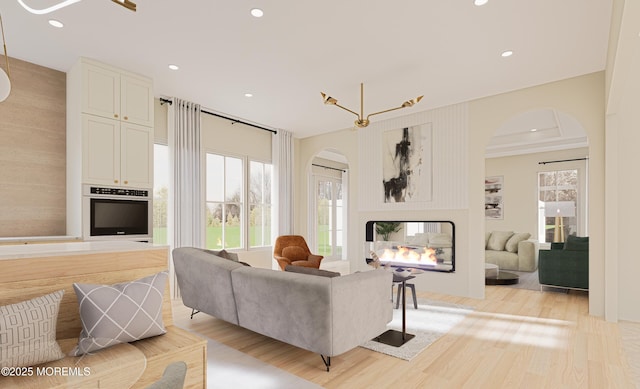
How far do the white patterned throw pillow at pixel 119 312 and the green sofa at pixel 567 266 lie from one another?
529 cm

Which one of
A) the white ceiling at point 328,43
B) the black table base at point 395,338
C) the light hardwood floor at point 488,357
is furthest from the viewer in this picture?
the black table base at point 395,338

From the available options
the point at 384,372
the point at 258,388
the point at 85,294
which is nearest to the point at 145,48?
the point at 85,294

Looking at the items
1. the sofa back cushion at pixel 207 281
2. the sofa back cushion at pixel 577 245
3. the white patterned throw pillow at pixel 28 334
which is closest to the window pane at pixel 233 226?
the sofa back cushion at pixel 207 281

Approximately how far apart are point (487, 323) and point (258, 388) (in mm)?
2624

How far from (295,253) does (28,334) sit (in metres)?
4.25

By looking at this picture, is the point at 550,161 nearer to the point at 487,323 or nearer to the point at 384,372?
the point at 487,323

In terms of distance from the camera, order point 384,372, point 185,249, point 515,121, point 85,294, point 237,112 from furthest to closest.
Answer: point 515,121 → point 237,112 → point 185,249 → point 384,372 → point 85,294

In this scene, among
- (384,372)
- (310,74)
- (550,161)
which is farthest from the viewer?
(550,161)

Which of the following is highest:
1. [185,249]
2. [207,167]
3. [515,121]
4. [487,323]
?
[515,121]

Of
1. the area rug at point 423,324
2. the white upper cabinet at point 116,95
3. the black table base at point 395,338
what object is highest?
the white upper cabinet at point 116,95

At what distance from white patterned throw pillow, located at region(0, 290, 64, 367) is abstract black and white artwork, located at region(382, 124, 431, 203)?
4.75 metres

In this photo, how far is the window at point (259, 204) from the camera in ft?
20.2

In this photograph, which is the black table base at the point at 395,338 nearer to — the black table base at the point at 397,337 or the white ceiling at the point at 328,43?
the black table base at the point at 397,337

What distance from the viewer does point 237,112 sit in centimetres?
547
